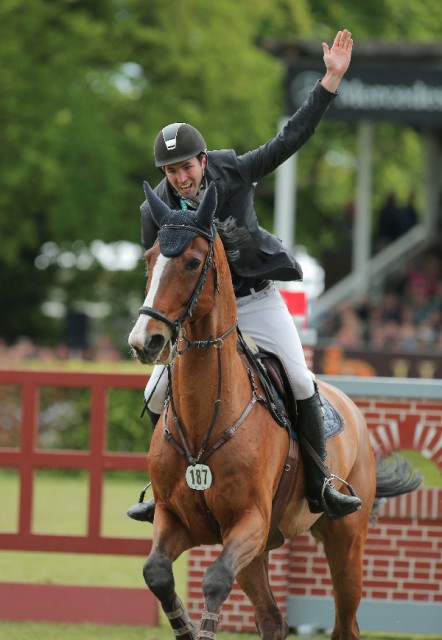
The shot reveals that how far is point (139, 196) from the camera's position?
26.7 metres

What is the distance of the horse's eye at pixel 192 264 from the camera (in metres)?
5.62

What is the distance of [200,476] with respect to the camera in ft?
19.6

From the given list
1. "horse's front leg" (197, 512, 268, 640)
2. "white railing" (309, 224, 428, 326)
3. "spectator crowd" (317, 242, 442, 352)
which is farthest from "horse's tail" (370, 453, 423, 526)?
"white railing" (309, 224, 428, 326)

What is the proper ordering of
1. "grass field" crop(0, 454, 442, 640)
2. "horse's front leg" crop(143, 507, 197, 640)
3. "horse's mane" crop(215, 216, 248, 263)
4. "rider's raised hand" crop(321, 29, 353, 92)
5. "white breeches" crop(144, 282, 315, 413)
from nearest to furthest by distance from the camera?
"horse's front leg" crop(143, 507, 197, 640) → "horse's mane" crop(215, 216, 248, 263) → "rider's raised hand" crop(321, 29, 353, 92) → "white breeches" crop(144, 282, 315, 413) → "grass field" crop(0, 454, 442, 640)

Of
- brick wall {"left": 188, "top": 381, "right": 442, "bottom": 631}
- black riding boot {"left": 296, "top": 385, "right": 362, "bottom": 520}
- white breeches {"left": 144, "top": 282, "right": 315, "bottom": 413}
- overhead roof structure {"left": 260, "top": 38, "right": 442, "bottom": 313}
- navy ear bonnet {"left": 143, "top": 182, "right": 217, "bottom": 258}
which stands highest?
overhead roof structure {"left": 260, "top": 38, "right": 442, "bottom": 313}

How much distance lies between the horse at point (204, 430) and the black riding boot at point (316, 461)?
0.36ft

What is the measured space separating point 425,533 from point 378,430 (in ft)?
2.48

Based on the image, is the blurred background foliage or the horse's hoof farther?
the blurred background foliage

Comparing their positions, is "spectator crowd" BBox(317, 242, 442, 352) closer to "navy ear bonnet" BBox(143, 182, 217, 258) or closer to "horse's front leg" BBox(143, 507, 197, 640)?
"horse's front leg" BBox(143, 507, 197, 640)

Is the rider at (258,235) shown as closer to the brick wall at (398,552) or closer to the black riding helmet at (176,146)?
the black riding helmet at (176,146)

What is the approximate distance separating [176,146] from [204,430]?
1354 mm

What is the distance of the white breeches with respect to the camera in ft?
21.9

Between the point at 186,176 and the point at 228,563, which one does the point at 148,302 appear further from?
the point at 228,563

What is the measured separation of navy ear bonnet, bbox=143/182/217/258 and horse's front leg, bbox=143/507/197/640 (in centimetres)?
139
